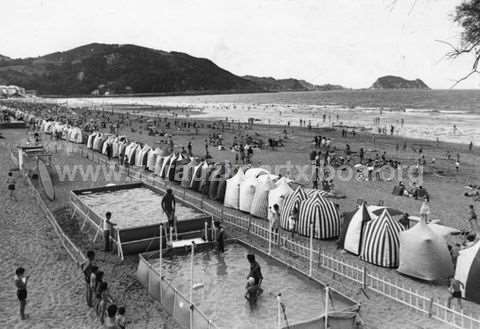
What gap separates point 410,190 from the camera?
20.1 m

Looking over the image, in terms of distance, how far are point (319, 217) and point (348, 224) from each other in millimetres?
1003

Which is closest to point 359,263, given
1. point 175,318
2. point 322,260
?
point 322,260

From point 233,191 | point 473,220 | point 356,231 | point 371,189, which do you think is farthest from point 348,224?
point 371,189

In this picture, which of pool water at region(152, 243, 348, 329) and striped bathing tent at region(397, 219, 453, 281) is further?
striped bathing tent at region(397, 219, 453, 281)

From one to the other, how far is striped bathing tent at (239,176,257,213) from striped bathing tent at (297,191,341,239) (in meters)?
2.78

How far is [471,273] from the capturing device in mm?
9359

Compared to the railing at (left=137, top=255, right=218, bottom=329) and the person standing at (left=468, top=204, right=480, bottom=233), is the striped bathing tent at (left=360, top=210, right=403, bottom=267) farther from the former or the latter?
the railing at (left=137, top=255, right=218, bottom=329)

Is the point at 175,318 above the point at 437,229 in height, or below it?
below

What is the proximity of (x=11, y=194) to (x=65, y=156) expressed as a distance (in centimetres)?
1134

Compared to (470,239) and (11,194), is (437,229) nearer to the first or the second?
(470,239)

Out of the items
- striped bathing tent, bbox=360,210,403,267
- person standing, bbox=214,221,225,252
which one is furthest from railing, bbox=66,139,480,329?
person standing, bbox=214,221,225,252

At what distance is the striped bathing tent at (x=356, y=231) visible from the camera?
12.0 metres

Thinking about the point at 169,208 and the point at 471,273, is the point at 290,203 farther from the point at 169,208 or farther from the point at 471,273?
the point at 471,273

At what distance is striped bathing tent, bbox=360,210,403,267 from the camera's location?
1120 cm
